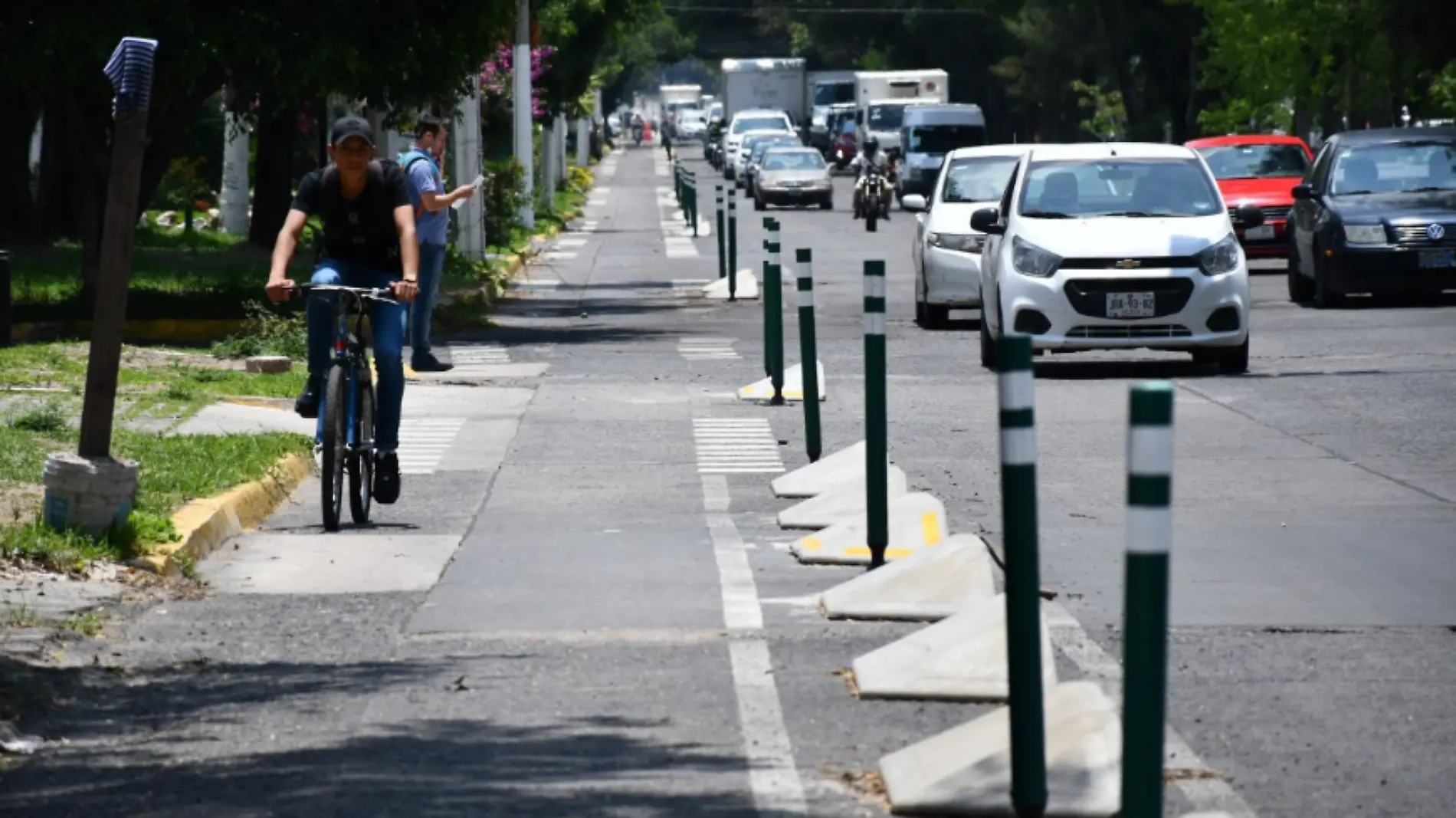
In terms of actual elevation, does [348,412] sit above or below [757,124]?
below

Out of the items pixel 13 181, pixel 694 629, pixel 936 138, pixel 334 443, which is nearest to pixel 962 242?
pixel 334 443

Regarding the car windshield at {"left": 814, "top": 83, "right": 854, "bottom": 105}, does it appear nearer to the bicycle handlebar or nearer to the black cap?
the black cap

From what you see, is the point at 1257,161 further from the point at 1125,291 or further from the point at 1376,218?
the point at 1125,291

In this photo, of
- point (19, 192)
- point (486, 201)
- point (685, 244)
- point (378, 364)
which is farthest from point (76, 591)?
point (685, 244)

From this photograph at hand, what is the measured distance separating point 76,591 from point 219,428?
4985mm

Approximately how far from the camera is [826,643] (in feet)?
28.7

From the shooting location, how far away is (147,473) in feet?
39.8

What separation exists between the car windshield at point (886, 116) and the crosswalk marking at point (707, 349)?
5259 cm

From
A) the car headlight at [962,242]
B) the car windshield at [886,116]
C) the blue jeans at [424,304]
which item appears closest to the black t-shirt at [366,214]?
the blue jeans at [424,304]

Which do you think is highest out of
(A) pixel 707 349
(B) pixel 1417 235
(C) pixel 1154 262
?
(C) pixel 1154 262

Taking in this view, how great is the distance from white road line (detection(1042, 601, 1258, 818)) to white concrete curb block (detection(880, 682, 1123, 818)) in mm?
131

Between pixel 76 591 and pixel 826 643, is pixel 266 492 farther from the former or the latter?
pixel 826 643

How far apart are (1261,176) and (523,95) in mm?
15143

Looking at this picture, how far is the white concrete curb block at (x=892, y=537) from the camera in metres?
10.5
